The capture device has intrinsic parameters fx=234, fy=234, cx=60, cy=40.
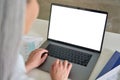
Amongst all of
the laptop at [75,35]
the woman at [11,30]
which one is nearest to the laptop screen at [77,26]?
the laptop at [75,35]

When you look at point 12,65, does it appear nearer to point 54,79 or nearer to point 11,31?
point 11,31

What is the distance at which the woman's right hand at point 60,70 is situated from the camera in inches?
37.7

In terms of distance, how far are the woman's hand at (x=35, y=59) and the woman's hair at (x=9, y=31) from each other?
449 millimetres

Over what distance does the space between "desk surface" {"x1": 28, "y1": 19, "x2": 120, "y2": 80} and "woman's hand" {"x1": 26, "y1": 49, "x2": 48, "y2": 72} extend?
0.02m

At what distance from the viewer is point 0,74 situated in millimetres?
568

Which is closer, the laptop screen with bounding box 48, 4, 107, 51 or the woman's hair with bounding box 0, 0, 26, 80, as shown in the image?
the woman's hair with bounding box 0, 0, 26, 80

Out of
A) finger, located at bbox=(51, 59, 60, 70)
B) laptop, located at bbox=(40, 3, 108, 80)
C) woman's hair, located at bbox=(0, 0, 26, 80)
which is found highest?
woman's hair, located at bbox=(0, 0, 26, 80)

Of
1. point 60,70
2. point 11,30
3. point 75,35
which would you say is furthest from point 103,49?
point 11,30

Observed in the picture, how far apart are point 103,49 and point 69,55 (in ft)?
0.60

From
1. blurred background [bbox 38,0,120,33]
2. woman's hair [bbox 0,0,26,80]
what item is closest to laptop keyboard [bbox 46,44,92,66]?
blurred background [bbox 38,0,120,33]

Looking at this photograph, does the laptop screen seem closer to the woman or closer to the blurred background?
the blurred background

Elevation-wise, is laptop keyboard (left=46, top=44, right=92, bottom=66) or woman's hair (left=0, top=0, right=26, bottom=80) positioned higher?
woman's hair (left=0, top=0, right=26, bottom=80)

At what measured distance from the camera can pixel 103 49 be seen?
116cm

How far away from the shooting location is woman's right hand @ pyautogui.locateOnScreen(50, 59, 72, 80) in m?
0.96
